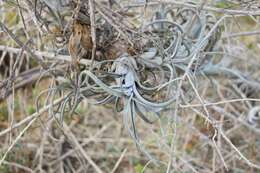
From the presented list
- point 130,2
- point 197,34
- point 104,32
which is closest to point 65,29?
point 104,32

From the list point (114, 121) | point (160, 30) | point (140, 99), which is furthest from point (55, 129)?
point (140, 99)

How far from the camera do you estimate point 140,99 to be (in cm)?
82

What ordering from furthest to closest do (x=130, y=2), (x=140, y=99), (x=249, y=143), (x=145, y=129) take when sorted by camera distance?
(x=145, y=129) → (x=249, y=143) → (x=130, y=2) → (x=140, y=99)

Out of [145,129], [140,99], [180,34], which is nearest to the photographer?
[140,99]

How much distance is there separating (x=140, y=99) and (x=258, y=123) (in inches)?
25.7

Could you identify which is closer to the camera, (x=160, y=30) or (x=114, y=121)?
(x=160, y=30)

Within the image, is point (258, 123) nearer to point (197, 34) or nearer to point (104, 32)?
point (197, 34)

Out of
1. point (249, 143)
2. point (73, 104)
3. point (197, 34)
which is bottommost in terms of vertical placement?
point (249, 143)

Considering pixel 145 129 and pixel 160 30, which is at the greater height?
pixel 160 30

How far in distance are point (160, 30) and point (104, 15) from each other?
0.23m

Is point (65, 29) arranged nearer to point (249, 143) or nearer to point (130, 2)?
point (130, 2)

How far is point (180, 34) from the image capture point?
918 millimetres

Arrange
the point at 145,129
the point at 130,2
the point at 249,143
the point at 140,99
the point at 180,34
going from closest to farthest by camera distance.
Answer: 1. the point at 140,99
2. the point at 180,34
3. the point at 130,2
4. the point at 249,143
5. the point at 145,129

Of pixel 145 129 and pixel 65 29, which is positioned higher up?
pixel 65 29
